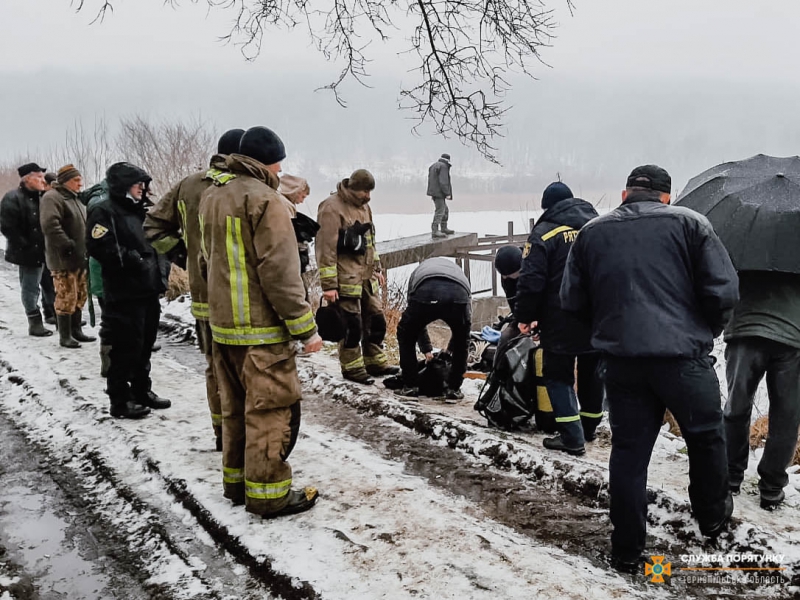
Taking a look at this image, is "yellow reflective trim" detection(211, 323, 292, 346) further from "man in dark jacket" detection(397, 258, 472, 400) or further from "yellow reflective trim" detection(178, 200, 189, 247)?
"man in dark jacket" detection(397, 258, 472, 400)

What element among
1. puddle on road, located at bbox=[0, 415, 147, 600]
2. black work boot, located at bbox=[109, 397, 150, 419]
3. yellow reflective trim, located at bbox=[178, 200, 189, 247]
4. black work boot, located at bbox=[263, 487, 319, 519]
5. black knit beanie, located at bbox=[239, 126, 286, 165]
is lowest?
puddle on road, located at bbox=[0, 415, 147, 600]

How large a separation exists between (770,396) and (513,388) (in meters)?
1.75

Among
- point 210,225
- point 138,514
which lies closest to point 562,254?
point 210,225

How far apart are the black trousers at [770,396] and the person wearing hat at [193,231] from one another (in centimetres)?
308

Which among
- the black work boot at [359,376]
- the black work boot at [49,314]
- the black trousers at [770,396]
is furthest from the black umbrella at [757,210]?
the black work boot at [49,314]

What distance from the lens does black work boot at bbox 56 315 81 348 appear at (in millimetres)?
7258

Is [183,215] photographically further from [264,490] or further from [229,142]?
[264,490]

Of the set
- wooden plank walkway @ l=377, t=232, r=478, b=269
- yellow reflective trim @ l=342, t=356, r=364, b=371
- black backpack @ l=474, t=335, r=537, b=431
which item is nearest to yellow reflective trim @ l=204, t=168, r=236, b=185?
black backpack @ l=474, t=335, r=537, b=431

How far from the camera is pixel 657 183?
3260 mm

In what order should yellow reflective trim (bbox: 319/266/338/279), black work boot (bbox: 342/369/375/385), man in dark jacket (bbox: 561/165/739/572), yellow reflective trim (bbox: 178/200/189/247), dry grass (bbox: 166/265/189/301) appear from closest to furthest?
man in dark jacket (bbox: 561/165/739/572) < yellow reflective trim (bbox: 178/200/189/247) < yellow reflective trim (bbox: 319/266/338/279) < black work boot (bbox: 342/369/375/385) < dry grass (bbox: 166/265/189/301)

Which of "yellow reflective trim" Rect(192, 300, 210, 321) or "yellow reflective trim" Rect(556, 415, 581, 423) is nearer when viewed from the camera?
"yellow reflective trim" Rect(192, 300, 210, 321)

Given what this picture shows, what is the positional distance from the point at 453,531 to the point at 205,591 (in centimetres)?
127

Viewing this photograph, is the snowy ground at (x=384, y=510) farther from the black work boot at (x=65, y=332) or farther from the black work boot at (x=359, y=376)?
the black work boot at (x=65, y=332)

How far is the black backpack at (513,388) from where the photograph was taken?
4.96 metres
